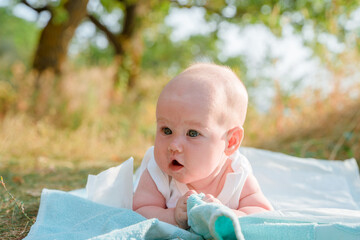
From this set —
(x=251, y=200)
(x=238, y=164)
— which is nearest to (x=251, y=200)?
(x=251, y=200)

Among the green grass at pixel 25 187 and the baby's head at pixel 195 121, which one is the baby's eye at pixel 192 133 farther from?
the green grass at pixel 25 187

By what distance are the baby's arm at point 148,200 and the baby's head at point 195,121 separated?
14cm

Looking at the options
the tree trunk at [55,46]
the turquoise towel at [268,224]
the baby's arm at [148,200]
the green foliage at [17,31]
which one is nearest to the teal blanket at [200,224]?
the turquoise towel at [268,224]

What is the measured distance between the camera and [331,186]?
257 cm

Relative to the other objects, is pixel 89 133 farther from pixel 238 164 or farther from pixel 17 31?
pixel 17 31

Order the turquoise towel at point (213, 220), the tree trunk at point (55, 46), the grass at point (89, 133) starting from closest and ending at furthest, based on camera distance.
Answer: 1. the turquoise towel at point (213, 220)
2. the grass at point (89, 133)
3. the tree trunk at point (55, 46)

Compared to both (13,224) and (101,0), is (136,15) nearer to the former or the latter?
(101,0)

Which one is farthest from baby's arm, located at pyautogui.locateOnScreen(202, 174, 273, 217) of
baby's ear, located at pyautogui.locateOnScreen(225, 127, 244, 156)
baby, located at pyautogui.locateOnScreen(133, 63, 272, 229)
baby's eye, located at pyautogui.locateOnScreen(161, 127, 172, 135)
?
baby's eye, located at pyautogui.locateOnScreen(161, 127, 172, 135)

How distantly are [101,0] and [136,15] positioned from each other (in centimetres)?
182

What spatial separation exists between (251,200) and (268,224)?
0.40m

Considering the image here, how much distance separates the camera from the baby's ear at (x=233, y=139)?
174 centimetres

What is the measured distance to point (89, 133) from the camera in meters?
5.04

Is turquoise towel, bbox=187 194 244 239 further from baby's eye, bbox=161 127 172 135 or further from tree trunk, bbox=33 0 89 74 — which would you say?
tree trunk, bbox=33 0 89 74

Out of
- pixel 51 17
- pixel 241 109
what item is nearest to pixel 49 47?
pixel 51 17
